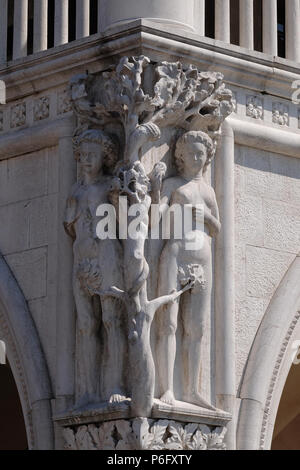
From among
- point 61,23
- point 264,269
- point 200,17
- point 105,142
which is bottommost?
point 264,269

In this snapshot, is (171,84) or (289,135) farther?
(289,135)

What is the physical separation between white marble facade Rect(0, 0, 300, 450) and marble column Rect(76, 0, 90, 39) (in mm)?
39

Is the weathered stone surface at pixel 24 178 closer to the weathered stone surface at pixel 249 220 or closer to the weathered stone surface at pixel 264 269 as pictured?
the weathered stone surface at pixel 249 220

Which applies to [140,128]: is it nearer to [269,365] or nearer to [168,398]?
[168,398]

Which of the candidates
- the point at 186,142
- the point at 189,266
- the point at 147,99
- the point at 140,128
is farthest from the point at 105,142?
the point at 189,266

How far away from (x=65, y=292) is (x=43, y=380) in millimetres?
823

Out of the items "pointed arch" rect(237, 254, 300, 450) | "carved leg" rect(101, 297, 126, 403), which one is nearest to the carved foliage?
"carved leg" rect(101, 297, 126, 403)

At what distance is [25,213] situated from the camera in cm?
1584

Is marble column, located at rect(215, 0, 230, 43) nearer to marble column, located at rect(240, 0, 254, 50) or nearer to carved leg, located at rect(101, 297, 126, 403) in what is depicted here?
marble column, located at rect(240, 0, 254, 50)

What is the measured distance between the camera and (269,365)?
15352mm

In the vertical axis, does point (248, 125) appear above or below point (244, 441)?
above

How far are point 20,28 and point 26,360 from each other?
3.35 m
